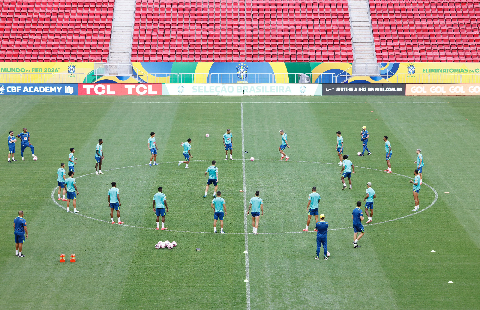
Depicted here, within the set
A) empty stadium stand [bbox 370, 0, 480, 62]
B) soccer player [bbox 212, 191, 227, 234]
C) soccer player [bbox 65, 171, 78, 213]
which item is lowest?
soccer player [bbox 212, 191, 227, 234]

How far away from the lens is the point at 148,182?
31.1m

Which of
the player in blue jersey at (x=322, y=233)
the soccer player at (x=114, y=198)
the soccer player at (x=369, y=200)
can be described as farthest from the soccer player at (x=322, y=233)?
the soccer player at (x=114, y=198)

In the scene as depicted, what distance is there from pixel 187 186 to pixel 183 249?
23.9ft

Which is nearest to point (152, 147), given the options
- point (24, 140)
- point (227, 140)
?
point (227, 140)

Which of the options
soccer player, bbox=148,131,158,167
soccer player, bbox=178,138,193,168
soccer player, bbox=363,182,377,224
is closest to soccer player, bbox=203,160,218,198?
soccer player, bbox=178,138,193,168

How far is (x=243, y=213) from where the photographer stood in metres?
27.1

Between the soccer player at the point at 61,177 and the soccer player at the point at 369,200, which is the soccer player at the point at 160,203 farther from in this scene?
the soccer player at the point at 369,200

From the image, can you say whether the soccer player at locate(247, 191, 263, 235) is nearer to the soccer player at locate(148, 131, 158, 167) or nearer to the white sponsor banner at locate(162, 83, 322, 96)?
the soccer player at locate(148, 131, 158, 167)

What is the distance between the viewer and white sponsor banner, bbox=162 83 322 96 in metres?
49.7

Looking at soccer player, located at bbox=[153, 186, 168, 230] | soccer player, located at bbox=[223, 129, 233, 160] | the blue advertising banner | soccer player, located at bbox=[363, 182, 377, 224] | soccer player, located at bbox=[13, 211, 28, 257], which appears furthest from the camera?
the blue advertising banner

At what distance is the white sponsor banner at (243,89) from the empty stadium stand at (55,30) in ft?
31.6

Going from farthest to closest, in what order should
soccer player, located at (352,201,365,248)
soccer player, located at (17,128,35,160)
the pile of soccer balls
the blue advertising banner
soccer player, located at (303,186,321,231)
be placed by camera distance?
the blue advertising banner → soccer player, located at (17,128,35,160) → soccer player, located at (303,186,321,231) → the pile of soccer balls → soccer player, located at (352,201,365,248)

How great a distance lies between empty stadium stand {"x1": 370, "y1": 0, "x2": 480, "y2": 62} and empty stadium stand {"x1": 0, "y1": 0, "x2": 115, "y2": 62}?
936 inches

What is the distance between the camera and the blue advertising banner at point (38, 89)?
162ft
